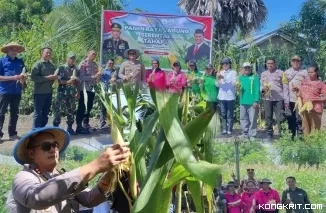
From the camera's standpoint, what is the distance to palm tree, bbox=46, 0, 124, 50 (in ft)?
50.0

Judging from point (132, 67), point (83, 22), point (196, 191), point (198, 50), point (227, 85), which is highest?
point (83, 22)

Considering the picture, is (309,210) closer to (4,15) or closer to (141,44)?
(141,44)

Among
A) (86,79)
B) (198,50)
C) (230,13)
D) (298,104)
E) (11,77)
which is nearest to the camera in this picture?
(11,77)

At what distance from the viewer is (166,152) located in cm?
230

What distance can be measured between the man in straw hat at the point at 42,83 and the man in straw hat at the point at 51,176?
657 centimetres

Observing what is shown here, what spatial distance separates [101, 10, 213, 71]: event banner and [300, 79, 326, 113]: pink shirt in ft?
7.88

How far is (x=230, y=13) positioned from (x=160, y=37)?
45.3ft

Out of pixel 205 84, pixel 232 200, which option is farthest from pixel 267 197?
pixel 205 84

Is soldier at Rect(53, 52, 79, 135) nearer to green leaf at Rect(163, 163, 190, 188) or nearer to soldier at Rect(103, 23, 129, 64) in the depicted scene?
soldier at Rect(103, 23, 129, 64)

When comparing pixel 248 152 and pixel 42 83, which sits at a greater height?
pixel 42 83

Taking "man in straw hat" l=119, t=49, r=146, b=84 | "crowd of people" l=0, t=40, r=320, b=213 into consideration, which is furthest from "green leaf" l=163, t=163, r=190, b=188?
"man in straw hat" l=119, t=49, r=146, b=84

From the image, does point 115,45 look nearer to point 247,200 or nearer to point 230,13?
point 247,200

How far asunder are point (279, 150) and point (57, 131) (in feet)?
19.3

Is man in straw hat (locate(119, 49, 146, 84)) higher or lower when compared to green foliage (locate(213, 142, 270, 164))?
higher
